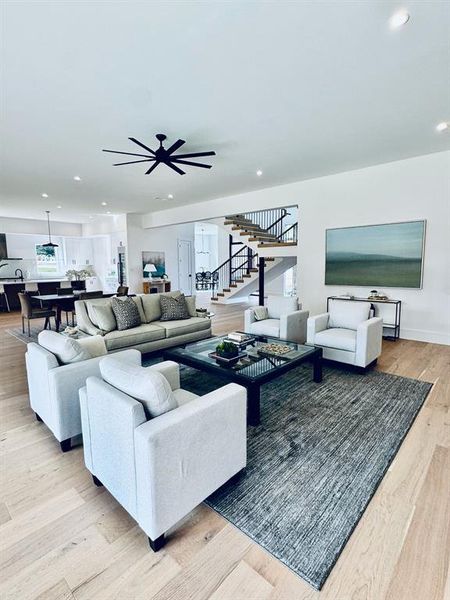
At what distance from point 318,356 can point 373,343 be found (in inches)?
33.9

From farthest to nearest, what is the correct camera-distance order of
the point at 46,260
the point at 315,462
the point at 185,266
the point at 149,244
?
the point at 185,266 < the point at 46,260 < the point at 149,244 < the point at 315,462

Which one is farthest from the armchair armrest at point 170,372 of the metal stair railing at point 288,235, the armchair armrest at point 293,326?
the metal stair railing at point 288,235

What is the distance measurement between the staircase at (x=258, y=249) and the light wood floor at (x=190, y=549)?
5.81m

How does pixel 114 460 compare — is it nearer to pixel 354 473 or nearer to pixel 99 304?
pixel 354 473

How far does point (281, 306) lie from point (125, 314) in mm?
2392

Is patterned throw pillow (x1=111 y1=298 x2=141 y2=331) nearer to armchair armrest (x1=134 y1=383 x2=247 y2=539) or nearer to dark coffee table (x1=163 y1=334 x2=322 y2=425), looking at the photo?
dark coffee table (x1=163 y1=334 x2=322 y2=425)

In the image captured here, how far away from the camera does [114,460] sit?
1730 mm

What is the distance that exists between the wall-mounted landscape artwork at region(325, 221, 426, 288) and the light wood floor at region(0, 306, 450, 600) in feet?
12.0

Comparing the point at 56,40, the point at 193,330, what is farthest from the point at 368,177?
the point at 56,40

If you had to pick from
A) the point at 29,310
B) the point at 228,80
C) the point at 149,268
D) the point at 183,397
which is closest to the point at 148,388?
the point at 183,397

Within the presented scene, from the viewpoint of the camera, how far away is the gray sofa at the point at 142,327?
4.09m

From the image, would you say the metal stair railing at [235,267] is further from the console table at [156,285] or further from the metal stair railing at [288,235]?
the console table at [156,285]

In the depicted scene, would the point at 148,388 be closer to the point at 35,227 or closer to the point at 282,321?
the point at 282,321

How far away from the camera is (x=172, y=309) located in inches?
192
